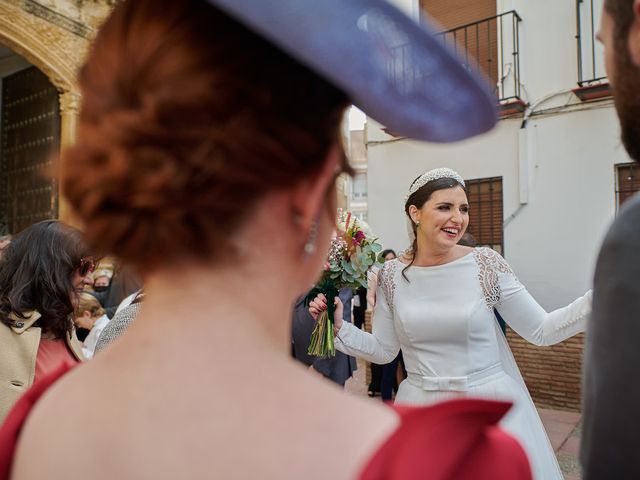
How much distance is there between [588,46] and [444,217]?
5073 millimetres

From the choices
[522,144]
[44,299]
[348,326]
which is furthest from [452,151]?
[44,299]

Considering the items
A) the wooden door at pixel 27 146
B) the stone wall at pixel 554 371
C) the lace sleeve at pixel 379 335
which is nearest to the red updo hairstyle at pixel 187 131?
the lace sleeve at pixel 379 335

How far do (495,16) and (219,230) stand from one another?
24.3 ft

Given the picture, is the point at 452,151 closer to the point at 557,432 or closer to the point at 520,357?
the point at 520,357

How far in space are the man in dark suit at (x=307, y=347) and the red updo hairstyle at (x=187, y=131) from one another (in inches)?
119

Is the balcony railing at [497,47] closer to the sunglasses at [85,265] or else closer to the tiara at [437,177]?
the tiara at [437,177]

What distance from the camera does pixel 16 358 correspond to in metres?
2.39

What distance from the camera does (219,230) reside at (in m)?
0.68

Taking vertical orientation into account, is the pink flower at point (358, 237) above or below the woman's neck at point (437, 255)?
above

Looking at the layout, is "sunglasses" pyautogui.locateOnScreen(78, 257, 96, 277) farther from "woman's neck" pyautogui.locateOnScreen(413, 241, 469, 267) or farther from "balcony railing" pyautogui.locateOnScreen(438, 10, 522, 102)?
"balcony railing" pyautogui.locateOnScreen(438, 10, 522, 102)

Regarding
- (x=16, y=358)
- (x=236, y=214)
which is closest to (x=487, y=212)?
(x=16, y=358)

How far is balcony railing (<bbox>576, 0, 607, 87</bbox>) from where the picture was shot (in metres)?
6.52

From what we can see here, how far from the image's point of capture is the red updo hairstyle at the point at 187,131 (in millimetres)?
639

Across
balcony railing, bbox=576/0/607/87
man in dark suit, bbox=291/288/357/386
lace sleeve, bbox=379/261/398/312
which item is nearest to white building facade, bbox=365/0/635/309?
balcony railing, bbox=576/0/607/87
